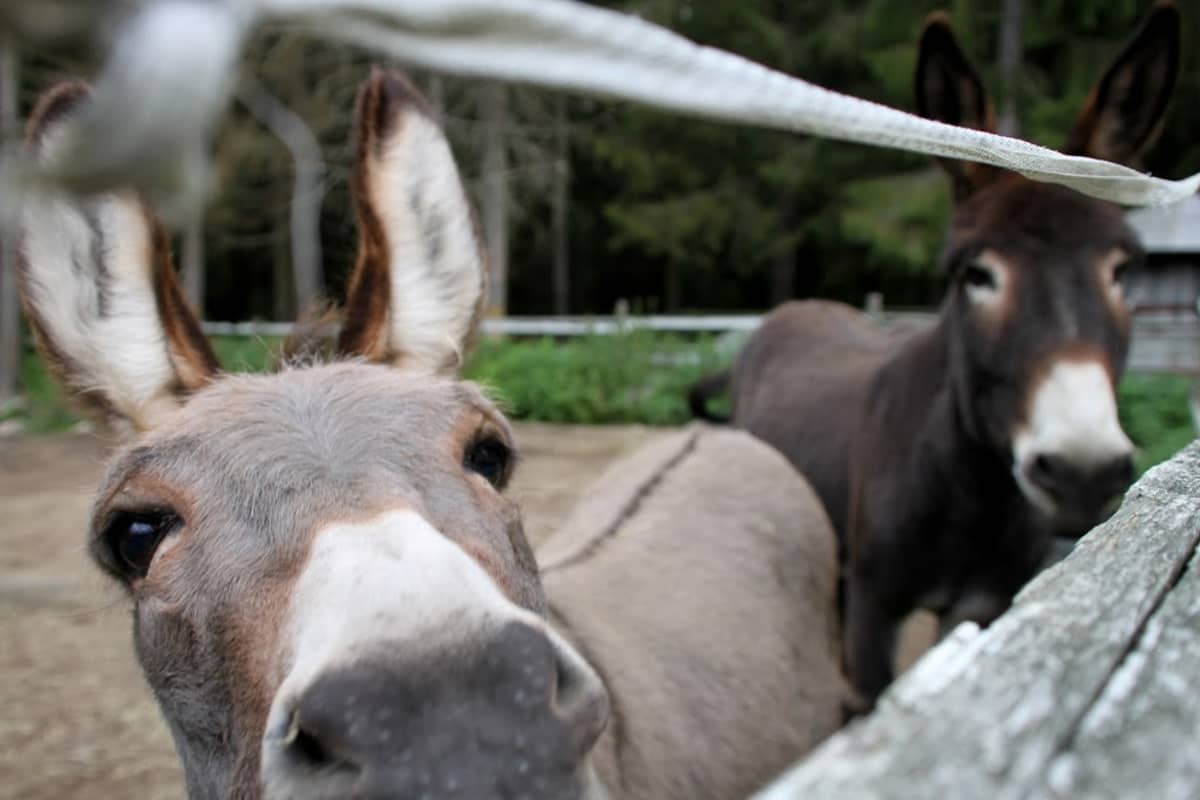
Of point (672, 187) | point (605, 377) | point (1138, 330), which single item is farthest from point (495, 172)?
point (1138, 330)

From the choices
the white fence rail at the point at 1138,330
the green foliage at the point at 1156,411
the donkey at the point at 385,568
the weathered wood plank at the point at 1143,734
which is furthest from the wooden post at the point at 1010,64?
the weathered wood plank at the point at 1143,734

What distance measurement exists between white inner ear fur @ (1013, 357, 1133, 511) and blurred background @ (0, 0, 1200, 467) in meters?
6.04

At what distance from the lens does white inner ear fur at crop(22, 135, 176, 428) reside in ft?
6.91

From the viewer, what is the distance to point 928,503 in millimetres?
3092

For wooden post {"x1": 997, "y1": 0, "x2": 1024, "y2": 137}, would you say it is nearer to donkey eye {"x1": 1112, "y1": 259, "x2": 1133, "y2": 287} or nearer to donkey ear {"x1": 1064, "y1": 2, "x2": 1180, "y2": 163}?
donkey ear {"x1": 1064, "y1": 2, "x2": 1180, "y2": 163}

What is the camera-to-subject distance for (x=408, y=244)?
2348 mm

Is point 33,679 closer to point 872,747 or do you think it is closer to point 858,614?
point 858,614

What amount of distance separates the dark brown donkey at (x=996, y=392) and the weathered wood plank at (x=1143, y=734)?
187 centimetres

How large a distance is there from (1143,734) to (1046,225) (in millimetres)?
2383

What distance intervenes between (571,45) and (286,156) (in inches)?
816

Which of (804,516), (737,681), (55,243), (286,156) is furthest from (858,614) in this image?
(286,156)

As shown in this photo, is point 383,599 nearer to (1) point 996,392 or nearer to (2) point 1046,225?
(1) point 996,392

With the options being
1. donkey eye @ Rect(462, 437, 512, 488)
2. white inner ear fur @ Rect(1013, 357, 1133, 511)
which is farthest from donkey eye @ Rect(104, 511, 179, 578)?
white inner ear fur @ Rect(1013, 357, 1133, 511)

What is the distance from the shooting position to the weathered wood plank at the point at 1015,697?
513mm
